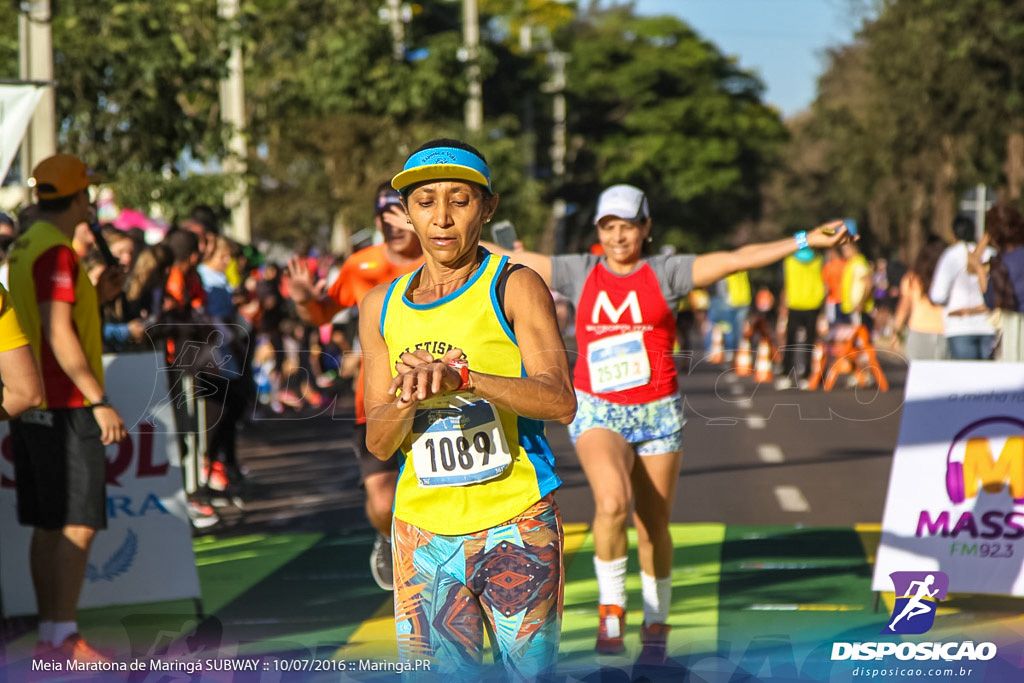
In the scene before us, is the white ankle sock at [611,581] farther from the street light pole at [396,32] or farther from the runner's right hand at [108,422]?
the street light pole at [396,32]

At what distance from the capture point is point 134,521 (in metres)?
6.88

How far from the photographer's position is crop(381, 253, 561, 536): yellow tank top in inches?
141

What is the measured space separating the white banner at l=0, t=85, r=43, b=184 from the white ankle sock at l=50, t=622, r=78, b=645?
3158 millimetres

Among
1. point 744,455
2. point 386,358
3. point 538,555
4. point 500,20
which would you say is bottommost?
point 744,455

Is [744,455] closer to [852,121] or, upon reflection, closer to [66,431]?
[66,431]

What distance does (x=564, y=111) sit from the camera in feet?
210

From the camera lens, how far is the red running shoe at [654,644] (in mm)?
5883

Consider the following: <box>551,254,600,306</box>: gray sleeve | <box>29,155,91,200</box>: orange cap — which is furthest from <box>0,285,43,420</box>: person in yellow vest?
<box>551,254,600,306</box>: gray sleeve

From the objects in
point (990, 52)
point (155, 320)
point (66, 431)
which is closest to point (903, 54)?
point (990, 52)

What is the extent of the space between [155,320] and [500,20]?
158 feet

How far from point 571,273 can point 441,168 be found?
290cm

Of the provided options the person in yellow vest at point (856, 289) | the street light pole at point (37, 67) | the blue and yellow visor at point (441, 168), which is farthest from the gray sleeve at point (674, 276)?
the person in yellow vest at point (856, 289)

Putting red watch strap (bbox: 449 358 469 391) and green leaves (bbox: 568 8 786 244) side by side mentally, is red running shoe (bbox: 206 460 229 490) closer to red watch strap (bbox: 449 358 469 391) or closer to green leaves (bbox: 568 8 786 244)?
red watch strap (bbox: 449 358 469 391)

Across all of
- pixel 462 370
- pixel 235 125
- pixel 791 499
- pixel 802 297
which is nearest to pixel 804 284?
pixel 802 297
